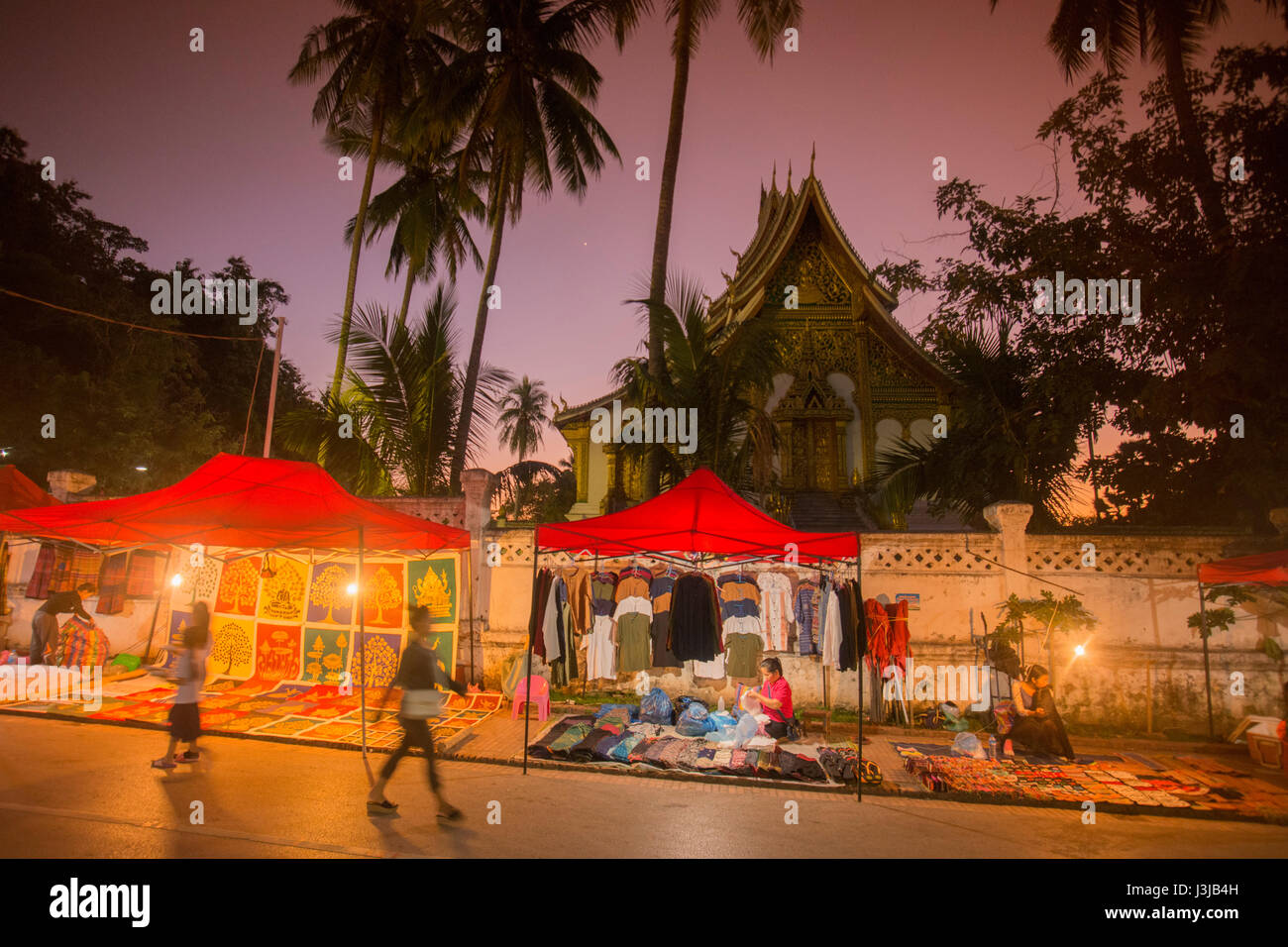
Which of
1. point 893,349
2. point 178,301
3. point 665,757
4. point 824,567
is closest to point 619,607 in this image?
point 665,757

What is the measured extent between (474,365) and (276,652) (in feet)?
22.4

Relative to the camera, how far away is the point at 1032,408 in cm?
1269

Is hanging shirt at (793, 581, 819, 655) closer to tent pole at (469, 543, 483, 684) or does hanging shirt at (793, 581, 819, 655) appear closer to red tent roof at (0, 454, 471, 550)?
tent pole at (469, 543, 483, 684)

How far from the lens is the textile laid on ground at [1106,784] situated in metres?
6.33

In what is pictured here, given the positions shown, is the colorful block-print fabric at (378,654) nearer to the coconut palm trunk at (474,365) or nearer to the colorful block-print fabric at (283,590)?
the colorful block-print fabric at (283,590)

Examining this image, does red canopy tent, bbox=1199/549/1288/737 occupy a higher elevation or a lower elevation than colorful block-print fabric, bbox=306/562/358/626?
higher

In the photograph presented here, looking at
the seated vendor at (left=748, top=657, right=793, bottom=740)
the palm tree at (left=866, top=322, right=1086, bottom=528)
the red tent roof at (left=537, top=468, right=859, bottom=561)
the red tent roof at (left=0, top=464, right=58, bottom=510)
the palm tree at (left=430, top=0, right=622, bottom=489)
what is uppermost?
the palm tree at (left=430, top=0, right=622, bottom=489)

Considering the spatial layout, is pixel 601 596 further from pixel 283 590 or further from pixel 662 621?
pixel 283 590

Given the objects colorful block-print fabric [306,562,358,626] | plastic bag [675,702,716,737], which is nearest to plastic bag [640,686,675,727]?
plastic bag [675,702,716,737]

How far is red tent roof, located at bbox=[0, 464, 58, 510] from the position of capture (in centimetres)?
1019

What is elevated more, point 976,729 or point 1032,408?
point 1032,408

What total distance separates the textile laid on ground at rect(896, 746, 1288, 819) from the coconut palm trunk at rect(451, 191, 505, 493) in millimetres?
9747

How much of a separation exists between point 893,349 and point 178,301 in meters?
26.3
